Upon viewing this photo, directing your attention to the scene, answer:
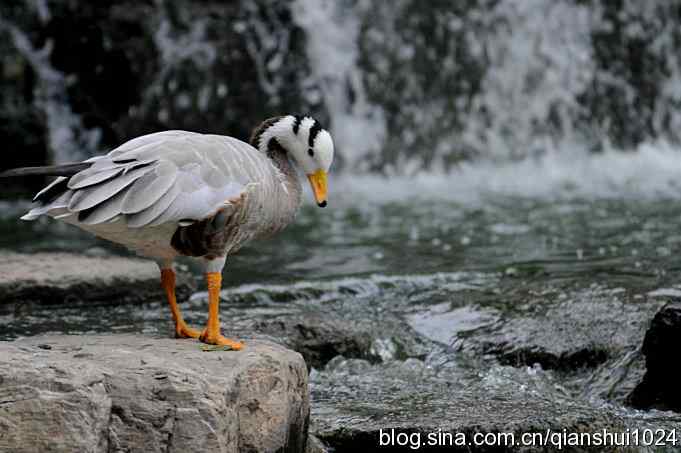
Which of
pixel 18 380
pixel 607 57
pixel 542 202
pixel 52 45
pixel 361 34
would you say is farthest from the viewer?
pixel 607 57

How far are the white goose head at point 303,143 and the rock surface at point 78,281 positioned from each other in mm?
2098

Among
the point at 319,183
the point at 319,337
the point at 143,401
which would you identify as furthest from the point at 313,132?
the point at 143,401

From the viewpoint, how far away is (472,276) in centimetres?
765

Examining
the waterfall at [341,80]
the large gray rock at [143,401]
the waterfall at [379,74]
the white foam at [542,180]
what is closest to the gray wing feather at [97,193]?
the large gray rock at [143,401]

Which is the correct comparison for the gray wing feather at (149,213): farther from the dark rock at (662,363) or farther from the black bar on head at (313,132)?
the dark rock at (662,363)

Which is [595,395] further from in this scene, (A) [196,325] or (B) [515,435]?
(A) [196,325]

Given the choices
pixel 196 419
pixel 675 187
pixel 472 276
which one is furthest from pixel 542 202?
pixel 196 419

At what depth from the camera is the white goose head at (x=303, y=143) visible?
493 cm

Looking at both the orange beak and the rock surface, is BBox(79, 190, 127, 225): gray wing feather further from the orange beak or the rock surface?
the rock surface

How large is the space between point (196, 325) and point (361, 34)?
924cm

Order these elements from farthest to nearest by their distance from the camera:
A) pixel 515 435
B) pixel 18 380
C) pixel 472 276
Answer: pixel 472 276, pixel 515 435, pixel 18 380

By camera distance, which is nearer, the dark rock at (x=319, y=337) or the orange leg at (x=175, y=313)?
the orange leg at (x=175, y=313)

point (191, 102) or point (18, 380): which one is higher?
point (191, 102)

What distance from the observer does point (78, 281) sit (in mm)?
6695
